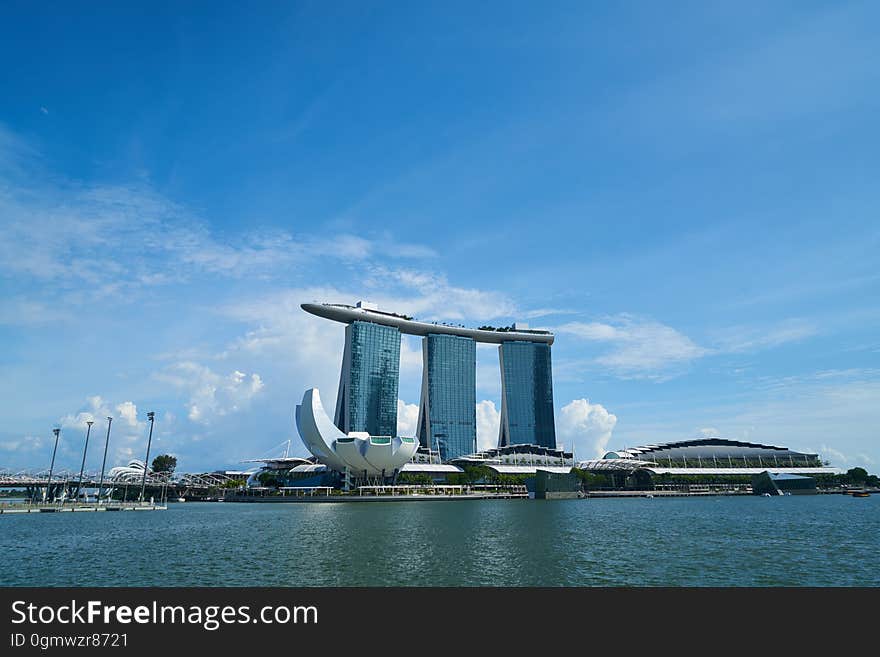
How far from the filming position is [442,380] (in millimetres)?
162375

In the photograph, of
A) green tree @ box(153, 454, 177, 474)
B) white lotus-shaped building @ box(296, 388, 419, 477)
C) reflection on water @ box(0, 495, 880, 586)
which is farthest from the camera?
green tree @ box(153, 454, 177, 474)

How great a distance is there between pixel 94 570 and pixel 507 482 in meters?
109

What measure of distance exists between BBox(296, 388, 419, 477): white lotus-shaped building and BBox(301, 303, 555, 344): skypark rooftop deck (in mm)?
43472

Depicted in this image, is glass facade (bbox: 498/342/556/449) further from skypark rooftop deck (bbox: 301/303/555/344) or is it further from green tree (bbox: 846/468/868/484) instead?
green tree (bbox: 846/468/868/484)

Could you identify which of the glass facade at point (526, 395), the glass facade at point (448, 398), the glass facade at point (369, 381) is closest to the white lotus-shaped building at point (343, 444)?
the glass facade at point (369, 381)

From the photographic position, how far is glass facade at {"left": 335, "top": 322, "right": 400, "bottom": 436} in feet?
478

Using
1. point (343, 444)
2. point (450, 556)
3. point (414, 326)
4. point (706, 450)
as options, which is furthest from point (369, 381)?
point (450, 556)

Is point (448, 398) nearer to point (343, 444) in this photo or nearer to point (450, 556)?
point (343, 444)

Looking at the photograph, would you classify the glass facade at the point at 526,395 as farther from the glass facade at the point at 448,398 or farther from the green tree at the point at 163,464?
the green tree at the point at 163,464

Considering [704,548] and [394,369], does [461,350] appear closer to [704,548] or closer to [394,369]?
[394,369]

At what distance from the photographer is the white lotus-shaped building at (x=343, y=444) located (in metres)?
102

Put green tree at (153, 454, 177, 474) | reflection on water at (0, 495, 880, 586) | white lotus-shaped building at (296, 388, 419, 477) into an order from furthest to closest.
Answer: green tree at (153, 454, 177, 474), white lotus-shaped building at (296, 388, 419, 477), reflection on water at (0, 495, 880, 586)

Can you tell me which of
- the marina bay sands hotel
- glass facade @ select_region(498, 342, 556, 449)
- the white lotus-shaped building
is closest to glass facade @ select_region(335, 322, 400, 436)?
the marina bay sands hotel

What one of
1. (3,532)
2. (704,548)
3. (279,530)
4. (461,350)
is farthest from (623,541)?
(461,350)
